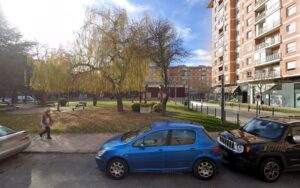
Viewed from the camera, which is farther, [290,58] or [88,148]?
[290,58]

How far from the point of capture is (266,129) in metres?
6.27

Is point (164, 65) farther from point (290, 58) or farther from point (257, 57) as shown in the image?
point (257, 57)

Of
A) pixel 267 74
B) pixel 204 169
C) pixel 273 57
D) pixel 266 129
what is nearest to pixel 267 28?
pixel 273 57

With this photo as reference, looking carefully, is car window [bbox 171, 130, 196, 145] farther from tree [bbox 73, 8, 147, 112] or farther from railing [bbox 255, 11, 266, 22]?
railing [bbox 255, 11, 266, 22]

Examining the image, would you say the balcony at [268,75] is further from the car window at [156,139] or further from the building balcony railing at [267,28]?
the car window at [156,139]

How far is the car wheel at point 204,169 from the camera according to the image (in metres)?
5.42

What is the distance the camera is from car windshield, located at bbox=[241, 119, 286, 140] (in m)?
5.80

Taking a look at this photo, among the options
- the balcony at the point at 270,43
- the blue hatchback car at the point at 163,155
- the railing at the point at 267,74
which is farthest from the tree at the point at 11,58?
the balcony at the point at 270,43

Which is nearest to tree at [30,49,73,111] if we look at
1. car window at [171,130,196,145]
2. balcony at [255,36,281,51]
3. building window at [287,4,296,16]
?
car window at [171,130,196,145]

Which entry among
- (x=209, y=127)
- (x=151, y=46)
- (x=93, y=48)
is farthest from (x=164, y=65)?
(x=209, y=127)

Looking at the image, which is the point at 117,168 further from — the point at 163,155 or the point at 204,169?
the point at 204,169

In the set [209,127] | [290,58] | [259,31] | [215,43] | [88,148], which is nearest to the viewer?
[88,148]

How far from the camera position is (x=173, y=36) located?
59.6 ft

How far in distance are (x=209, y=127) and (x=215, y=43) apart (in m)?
53.8
